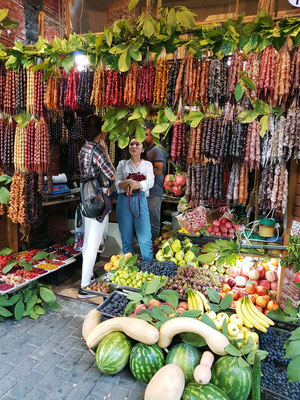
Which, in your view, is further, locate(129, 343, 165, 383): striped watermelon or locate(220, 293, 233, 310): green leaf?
locate(220, 293, 233, 310): green leaf

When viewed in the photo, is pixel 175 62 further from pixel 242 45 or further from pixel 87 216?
pixel 87 216

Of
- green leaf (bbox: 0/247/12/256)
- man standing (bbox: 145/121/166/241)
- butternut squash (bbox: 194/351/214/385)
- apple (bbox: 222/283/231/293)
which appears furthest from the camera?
man standing (bbox: 145/121/166/241)

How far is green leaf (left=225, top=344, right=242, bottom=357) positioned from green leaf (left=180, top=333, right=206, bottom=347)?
22cm

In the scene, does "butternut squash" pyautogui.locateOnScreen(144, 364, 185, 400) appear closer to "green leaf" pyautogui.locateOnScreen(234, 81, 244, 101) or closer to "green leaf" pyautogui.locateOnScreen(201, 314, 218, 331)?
"green leaf" pyautogui.locateOnScreen(201, 314, 218, 331)

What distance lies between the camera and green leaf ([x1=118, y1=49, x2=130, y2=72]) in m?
2.68

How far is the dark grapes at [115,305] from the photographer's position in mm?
2941

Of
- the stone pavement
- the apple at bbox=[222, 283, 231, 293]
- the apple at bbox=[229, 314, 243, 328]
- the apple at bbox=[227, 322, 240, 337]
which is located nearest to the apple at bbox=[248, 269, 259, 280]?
the apple at bbox=[222, 283, 231, 293]

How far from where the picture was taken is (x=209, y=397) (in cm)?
198

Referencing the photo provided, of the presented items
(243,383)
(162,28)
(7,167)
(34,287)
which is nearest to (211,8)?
(162,28)

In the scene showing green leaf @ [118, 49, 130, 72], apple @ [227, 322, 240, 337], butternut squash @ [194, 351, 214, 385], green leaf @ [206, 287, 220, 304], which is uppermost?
green leaf @ [118, 49, 130, 72]

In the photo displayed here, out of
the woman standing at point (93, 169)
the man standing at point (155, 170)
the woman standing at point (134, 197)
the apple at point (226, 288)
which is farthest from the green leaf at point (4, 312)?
the man standing at point (155, 170)

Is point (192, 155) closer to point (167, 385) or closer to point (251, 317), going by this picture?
point (251, 317)

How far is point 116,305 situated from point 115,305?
1cm

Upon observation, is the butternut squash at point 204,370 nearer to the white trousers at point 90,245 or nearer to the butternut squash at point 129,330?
the butternut squash at point 129,330
